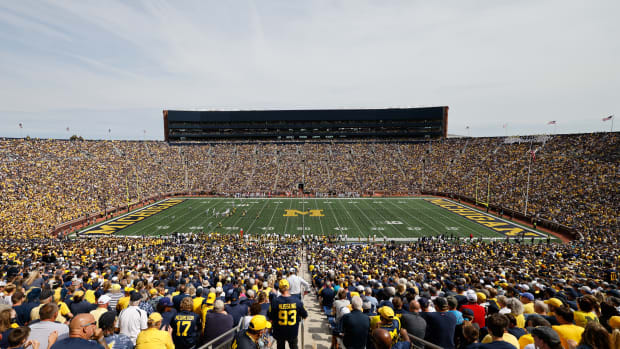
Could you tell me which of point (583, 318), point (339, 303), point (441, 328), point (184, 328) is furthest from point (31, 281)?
point (583, 318)

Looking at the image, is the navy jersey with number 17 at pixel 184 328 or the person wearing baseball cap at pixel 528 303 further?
the person wearing baseball cap at pixel 528 303

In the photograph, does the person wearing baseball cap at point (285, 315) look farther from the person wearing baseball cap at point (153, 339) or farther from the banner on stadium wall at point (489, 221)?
the banner on stadium wall at point (489, 221)

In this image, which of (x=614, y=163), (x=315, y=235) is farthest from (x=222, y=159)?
(x=614, y=163)

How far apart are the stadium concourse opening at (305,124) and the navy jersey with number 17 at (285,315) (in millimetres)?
76898

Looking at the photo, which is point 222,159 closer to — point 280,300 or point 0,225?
point 0,225

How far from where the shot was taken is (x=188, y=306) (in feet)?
15.9

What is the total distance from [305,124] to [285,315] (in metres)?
77.5

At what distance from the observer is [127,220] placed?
3488cm

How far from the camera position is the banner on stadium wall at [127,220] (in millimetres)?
30344

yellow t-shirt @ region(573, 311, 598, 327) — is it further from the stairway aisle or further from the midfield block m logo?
the midfield block m logo

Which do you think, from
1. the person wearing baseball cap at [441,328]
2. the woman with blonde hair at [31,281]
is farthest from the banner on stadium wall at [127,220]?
the person wearing baseball cap at [441,328]

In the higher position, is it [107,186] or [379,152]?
[379,152]

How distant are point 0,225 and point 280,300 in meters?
38.3

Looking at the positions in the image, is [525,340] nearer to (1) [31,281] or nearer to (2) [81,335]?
(2) [81,335]
